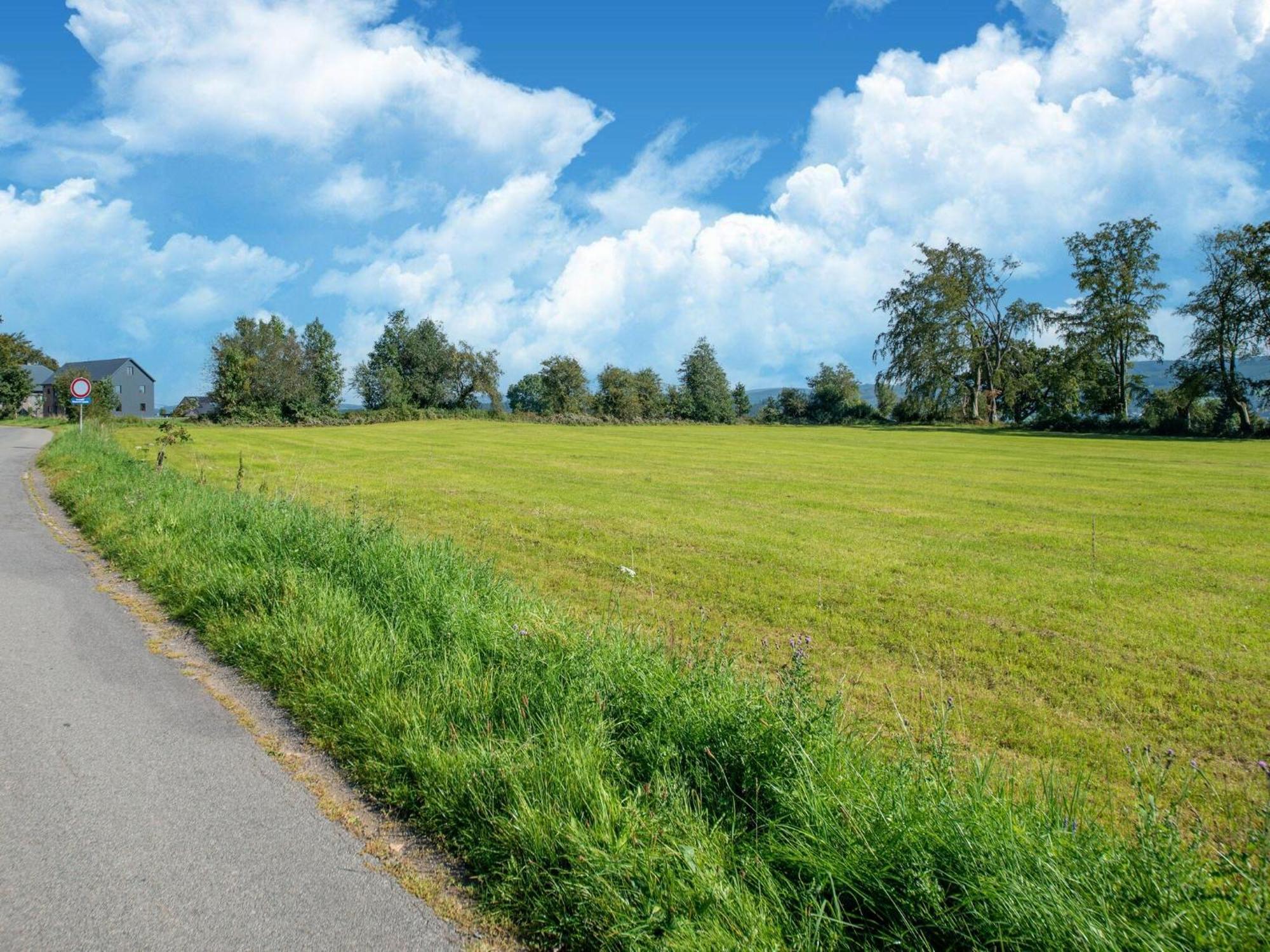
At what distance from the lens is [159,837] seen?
3.29m

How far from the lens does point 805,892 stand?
2.63m

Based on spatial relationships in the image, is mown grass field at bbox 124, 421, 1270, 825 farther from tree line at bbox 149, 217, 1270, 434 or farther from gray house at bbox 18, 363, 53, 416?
gray house at bbox 18, 363, 53, 416

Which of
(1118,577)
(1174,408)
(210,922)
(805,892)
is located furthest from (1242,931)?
(1174,408)

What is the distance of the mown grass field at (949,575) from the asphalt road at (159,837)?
254 centimetres

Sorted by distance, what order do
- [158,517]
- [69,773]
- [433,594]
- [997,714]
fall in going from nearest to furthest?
[69,773] < [997,714] < [433,594] < [158,517]

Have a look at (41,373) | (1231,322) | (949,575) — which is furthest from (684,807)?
(41,373)

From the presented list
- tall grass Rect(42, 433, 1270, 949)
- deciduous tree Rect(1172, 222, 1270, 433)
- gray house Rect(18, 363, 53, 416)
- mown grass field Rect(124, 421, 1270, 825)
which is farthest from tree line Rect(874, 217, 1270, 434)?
gray house Rect(18, 363, 53, 416)

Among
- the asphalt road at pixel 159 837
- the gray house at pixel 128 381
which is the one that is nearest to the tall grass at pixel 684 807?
the asphalt road at pixel 159 837

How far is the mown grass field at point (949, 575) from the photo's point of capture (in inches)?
209

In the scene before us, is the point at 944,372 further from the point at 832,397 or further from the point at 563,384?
the point at 563,384

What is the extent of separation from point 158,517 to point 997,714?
993 centimetres

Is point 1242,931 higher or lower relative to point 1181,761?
higher

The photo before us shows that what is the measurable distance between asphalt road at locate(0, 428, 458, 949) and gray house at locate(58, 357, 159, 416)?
107 meters

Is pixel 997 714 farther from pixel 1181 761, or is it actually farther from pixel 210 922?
pixel 210 922
